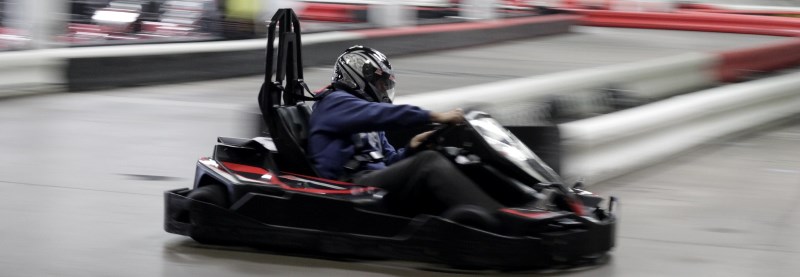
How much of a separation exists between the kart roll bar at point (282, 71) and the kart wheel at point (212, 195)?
31cm

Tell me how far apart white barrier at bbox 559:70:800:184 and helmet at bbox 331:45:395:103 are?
1.26m

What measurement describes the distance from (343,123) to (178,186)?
188 cm

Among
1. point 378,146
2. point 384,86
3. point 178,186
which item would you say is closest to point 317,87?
point 178,186

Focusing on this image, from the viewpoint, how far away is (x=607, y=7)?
74.7ft

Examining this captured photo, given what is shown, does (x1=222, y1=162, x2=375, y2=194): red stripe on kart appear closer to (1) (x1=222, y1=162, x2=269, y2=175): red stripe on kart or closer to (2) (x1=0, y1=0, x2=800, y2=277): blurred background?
(1) (x1=222, y1=162, x2=269, y2=175): red stripe on kart

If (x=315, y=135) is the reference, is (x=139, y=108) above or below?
below

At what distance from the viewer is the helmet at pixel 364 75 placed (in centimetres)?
482

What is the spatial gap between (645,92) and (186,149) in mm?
4171

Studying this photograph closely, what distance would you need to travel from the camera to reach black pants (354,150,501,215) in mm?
4402

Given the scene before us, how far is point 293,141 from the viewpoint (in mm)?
4738

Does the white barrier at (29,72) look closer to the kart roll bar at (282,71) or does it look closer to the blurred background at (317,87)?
the blurred background at (317,87)

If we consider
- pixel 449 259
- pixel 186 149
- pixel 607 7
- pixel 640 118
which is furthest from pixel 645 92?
pixel 607 7

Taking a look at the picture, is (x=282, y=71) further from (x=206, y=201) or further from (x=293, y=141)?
(x=206, y=201)

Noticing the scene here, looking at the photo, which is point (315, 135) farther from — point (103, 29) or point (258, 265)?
point (103, 29)
